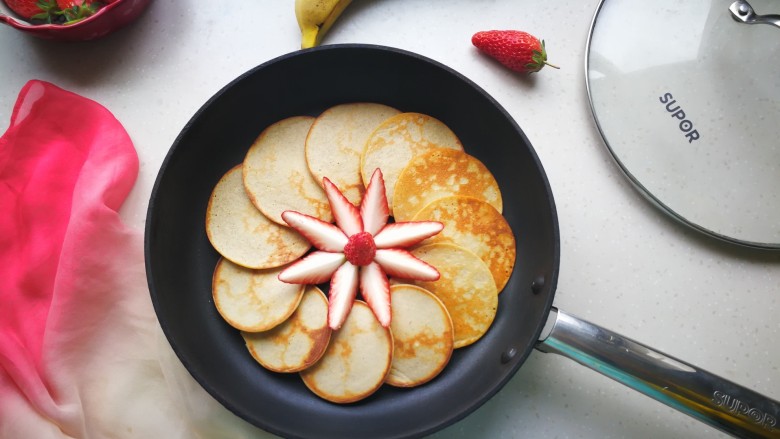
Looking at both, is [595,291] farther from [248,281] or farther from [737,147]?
[248,281]

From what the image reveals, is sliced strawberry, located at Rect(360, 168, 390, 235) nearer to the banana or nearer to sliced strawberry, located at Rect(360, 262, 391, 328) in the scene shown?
sliced strawberry, located at Rect(360, 262, 391, 328)

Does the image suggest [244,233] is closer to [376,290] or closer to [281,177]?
[281,177]

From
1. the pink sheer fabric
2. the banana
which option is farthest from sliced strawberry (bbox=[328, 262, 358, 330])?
the banana

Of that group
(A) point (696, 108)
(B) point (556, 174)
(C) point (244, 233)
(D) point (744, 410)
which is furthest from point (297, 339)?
(A) point (696, 108)

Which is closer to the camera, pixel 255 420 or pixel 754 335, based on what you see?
pixel 255 420

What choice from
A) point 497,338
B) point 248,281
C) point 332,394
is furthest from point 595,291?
point 248,281

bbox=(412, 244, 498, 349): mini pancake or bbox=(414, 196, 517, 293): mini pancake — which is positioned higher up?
bbox=(414, 196, 517, 293): mini pancake
